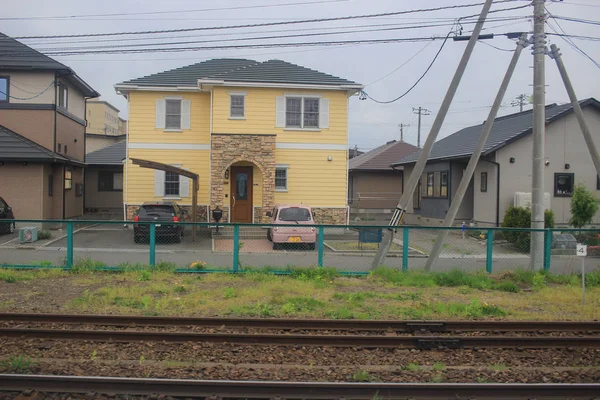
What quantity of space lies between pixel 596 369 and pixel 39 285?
10.9 metres

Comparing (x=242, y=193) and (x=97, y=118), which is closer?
(x=242, y=193)

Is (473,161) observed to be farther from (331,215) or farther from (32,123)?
(32,123)

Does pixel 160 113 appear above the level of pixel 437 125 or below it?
above

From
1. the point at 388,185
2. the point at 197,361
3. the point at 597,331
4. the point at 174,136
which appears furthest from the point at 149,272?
the point at 388,185

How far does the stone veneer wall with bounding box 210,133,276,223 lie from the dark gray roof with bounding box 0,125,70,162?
23.0 feet

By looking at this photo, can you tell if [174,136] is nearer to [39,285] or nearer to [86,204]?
[86,204]

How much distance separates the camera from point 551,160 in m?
22.9

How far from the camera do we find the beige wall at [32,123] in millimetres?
Result: 24469

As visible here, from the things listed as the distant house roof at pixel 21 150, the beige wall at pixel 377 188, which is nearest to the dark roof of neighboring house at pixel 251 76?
the distant house roof at pixel 21 150

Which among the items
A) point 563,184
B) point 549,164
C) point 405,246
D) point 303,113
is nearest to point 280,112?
point 303,113

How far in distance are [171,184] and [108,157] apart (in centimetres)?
1100

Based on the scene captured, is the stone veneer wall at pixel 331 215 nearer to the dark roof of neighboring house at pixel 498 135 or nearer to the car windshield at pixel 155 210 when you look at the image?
the dark roof of neighboring house at pixel 498 135

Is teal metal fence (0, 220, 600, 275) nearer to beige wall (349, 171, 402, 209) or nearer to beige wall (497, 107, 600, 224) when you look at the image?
beige wall (497, 107, 600, 224)

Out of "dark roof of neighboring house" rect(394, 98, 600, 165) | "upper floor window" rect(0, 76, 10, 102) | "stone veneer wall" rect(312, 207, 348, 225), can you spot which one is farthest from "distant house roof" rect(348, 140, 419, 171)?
"upper floor window" rect(0, 76, 10, 102)
